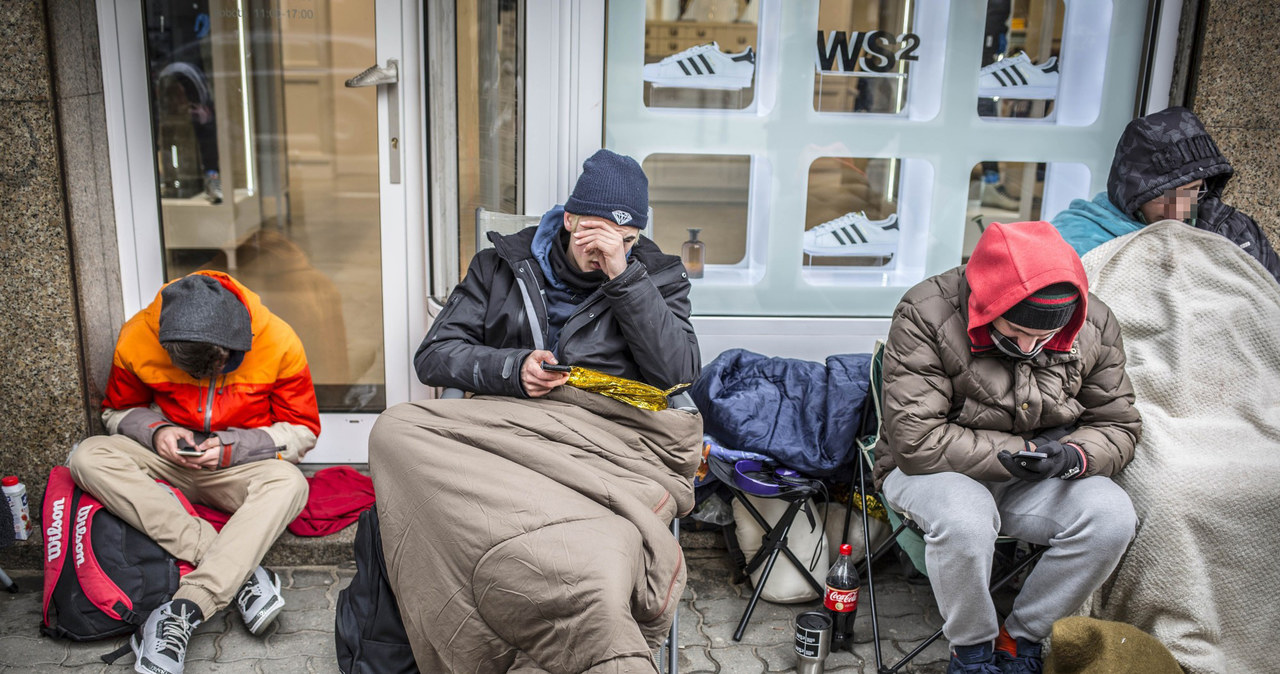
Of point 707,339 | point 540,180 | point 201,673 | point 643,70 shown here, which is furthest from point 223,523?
point 643,70

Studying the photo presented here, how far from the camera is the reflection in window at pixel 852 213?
149 inches

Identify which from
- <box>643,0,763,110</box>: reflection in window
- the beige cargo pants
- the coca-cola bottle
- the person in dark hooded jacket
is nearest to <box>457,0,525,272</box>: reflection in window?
<box>643,0,763,110</box>: reflection in window

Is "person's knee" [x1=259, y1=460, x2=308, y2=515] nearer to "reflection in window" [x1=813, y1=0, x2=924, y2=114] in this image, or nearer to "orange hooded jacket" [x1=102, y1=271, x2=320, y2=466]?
"orange hooded jacket" [x1=102, y1=271, x2=320, y2=466]

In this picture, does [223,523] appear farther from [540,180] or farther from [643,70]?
[643,70]

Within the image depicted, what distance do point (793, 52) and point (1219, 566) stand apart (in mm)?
2216

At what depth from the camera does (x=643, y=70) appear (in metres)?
3.59

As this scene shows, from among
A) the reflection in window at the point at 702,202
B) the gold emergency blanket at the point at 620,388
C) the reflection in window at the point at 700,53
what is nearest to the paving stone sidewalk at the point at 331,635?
the gold emergency blanket at the point at 620,388

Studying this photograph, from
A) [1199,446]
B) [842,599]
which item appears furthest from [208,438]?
[1199,446]

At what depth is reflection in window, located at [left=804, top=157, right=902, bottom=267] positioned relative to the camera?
3793 millimetres

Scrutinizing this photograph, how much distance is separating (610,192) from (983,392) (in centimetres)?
122

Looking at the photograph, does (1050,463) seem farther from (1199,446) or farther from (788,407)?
(788,407)

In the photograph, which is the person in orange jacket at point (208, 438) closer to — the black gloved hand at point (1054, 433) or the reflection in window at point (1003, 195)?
the black gloved hand at point (1054, 433)

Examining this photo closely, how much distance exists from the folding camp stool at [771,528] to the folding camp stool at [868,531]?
0.18 m

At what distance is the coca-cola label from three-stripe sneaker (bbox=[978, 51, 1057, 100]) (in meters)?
2.02
